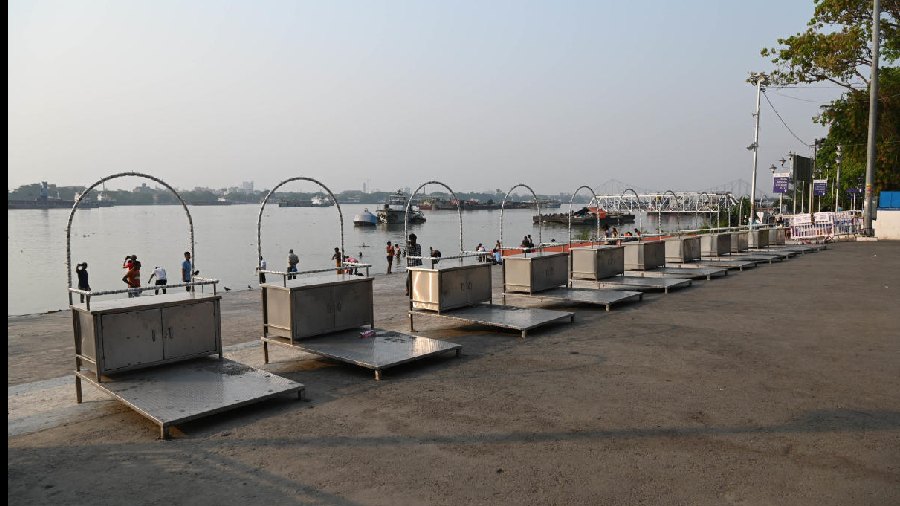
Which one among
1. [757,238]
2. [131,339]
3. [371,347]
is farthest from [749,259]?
[131,339]

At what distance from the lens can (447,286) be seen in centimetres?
1298

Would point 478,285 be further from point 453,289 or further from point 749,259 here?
point 749,259

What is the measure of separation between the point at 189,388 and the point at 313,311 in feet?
9.40

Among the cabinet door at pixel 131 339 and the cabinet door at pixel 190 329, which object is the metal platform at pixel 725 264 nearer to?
the cabinet door at pixel 190 329

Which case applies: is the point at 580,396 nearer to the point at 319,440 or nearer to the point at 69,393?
the point at 319,440

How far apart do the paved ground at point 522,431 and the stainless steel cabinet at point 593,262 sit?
631cm

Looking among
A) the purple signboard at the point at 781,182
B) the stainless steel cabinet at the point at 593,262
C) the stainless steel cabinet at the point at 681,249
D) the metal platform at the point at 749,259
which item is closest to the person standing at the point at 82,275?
the stainless steel cabinet at the point at 593,262

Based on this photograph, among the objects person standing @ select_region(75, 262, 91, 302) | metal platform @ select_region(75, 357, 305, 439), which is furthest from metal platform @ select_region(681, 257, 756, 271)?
person standing @ select_region(75, 262, 91, 302)

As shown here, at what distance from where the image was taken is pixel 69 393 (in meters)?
8.66

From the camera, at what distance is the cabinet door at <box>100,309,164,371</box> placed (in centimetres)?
814

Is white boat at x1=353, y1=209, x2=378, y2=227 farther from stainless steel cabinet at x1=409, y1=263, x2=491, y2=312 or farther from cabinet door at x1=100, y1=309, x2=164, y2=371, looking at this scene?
cabinet door at x1=100, y1=309, x2=164, y2=371

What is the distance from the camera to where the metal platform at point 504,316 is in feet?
40.0

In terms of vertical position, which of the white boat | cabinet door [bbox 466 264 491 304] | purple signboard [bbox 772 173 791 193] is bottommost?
the white boat

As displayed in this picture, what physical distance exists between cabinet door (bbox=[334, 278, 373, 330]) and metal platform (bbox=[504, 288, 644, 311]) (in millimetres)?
5570
